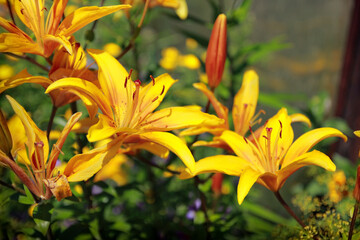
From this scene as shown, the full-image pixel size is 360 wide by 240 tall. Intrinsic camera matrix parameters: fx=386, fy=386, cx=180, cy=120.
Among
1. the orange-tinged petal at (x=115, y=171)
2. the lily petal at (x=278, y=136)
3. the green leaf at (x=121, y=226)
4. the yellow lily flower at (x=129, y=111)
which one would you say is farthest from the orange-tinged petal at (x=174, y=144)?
the orange-tinged petal at (x=115, y=171)

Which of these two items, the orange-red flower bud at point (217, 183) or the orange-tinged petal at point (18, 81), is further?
the orange-red flower bud at point (217, 183)

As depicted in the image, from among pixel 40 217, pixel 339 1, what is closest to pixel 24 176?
pixel 40 217

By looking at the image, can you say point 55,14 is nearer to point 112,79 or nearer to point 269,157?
point 112,79

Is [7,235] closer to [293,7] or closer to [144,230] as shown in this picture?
[144,230]

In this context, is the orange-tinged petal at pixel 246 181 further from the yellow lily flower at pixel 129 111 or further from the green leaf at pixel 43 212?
the green leaf at pixel 43 212

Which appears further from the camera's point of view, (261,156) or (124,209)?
(124,209)

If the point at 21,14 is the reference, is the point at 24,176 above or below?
below
